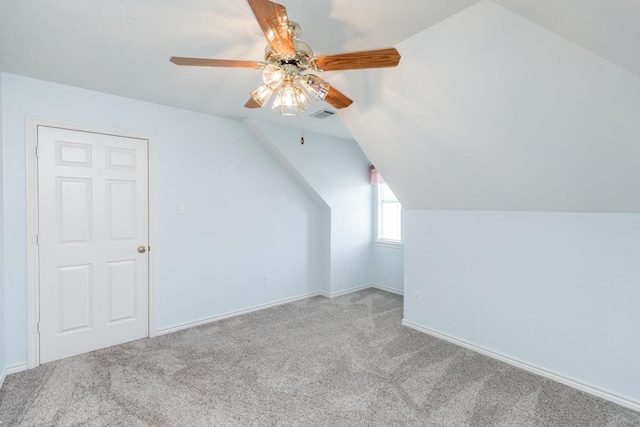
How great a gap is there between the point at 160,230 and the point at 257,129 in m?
1.57

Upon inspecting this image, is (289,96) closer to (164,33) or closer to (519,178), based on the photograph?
(164,33)

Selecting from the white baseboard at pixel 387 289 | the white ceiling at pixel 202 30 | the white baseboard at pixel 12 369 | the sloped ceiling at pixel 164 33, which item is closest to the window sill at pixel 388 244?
the white baseboard at pixel 387 289

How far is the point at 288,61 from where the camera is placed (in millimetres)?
1489

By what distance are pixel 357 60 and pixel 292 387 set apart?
2188 millimetres

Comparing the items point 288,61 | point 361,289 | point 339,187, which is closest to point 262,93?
point 288,61

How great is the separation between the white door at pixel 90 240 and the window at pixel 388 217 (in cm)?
331

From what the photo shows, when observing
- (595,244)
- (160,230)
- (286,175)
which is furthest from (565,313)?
(160,230)

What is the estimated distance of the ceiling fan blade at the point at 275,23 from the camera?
1.17 metres

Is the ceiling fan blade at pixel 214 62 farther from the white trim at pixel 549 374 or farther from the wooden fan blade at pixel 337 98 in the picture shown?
the white trim at pixel 549 374

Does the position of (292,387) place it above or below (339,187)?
below

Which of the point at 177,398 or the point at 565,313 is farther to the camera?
the point at 565,313

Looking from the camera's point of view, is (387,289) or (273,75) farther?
(387,289)

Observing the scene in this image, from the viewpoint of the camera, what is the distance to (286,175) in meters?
4.25

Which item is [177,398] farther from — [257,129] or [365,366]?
[257,129]
